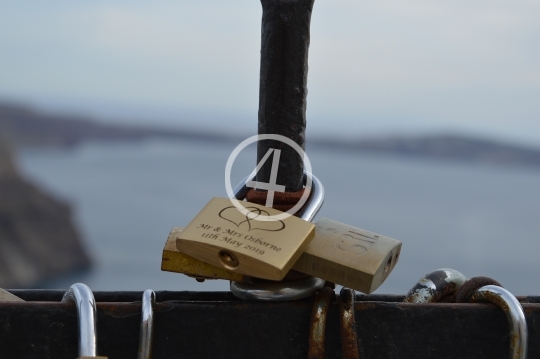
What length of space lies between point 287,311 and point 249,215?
11cm

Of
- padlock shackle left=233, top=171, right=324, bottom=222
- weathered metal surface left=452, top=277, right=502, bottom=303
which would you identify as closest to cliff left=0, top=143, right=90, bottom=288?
padlock shackle left=233, top=171, right=324, bottom=222

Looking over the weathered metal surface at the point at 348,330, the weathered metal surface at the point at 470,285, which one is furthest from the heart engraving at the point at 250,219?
the weathered metal surface at the point at 470,285

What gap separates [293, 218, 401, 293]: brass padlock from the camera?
2.33ft

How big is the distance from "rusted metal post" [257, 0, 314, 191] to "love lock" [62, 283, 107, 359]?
0.79 feet

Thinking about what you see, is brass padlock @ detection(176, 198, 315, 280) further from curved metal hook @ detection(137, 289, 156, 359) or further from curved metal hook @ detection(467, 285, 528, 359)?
curved metal hook @ detection(467, 285, 528, 359)

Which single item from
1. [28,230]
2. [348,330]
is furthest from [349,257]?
[28,230]

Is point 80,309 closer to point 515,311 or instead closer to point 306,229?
point 306,229

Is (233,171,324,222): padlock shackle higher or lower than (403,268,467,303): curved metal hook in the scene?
higher

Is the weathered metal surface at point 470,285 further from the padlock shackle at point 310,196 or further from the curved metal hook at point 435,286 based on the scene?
the padlock shackle at point 310,196

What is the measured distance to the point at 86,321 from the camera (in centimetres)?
66

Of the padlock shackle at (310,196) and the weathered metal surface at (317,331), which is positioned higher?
the padlock shackle at (310,196)

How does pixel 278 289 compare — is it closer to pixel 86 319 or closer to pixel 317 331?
pixel 317 331

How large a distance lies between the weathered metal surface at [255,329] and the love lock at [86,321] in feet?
0.05

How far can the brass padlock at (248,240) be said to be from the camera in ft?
2.24
